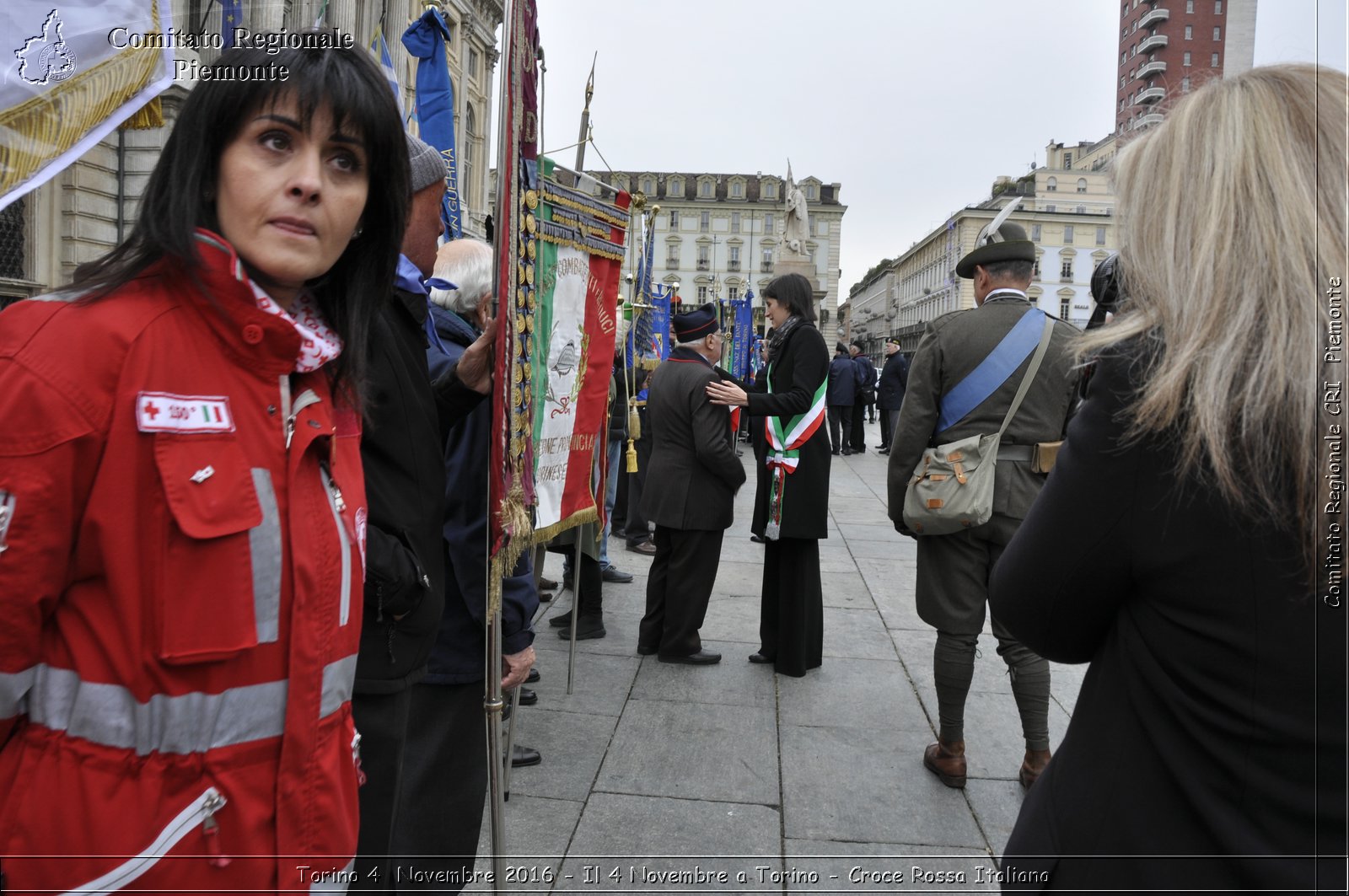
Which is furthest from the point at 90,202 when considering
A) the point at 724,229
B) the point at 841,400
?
the point at 724,229

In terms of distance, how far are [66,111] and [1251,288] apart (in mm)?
2234

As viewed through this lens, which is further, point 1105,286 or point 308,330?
point 1105,286

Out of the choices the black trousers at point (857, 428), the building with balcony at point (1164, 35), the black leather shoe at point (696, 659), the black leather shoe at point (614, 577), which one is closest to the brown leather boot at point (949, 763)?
the black leather shoe at point (696, 659)

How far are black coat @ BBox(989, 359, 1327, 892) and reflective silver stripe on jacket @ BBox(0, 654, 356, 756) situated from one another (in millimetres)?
1142

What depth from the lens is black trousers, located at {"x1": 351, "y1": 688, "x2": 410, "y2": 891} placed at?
6.02ft

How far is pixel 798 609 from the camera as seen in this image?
4.84 meters

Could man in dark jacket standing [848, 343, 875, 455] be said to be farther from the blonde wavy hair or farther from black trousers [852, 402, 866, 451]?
the blonde wavy hair

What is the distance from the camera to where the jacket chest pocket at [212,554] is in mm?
1097

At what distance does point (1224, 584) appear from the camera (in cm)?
107

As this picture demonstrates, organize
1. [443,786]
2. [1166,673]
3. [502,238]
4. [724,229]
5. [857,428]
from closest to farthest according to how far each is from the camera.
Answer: [1166,673] → [502,238] → [443,786] → [857,428] → [724,229]

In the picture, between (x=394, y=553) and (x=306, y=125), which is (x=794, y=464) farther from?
(x=306, y=125)

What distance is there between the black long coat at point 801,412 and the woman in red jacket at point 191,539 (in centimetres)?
356

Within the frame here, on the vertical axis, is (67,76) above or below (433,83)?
below

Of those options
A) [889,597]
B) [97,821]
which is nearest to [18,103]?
[97,821]
